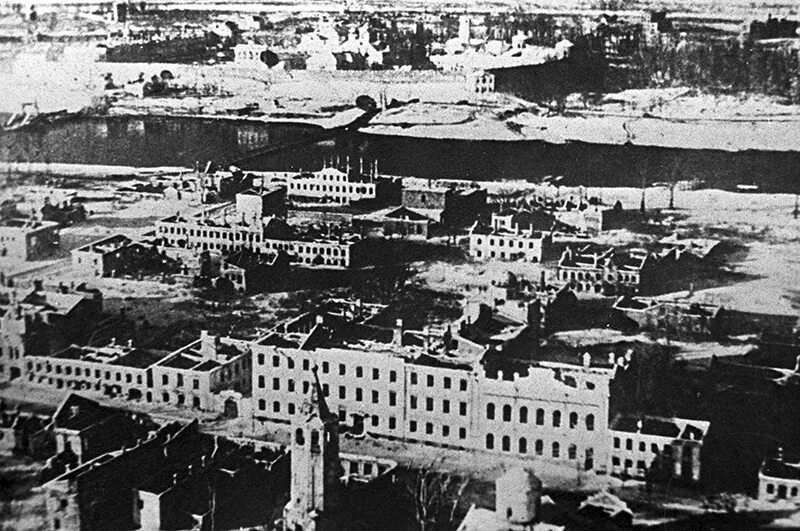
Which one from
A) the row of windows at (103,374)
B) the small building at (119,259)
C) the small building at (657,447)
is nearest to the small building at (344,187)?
the small building at (119,259)

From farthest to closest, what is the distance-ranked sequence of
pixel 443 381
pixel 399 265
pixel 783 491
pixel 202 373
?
pixel 202 373
pixel 399 265
pixel 443 381
pixel 783 491

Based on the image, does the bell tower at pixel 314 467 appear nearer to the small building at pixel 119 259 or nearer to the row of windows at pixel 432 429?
the row of windows at pixel 432 429

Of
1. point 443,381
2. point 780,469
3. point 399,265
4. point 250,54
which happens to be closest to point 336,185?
point 399,265

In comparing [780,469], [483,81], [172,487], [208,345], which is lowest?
[172,487]

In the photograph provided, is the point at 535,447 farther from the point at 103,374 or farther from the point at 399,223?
the point at 103,374

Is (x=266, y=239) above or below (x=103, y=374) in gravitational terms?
above

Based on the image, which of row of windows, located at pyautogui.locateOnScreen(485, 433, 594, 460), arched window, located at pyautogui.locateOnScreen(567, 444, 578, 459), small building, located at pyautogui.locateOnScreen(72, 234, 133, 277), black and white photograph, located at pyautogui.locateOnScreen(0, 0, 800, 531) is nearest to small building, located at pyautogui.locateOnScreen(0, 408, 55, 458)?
black and white photograph, located at pyautogui.locateOnScreen(0, 0, 800, 531)

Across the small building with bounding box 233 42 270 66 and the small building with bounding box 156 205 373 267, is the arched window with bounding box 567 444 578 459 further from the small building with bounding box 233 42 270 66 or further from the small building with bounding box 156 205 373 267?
the small building with bounding box 233 42 270 66
